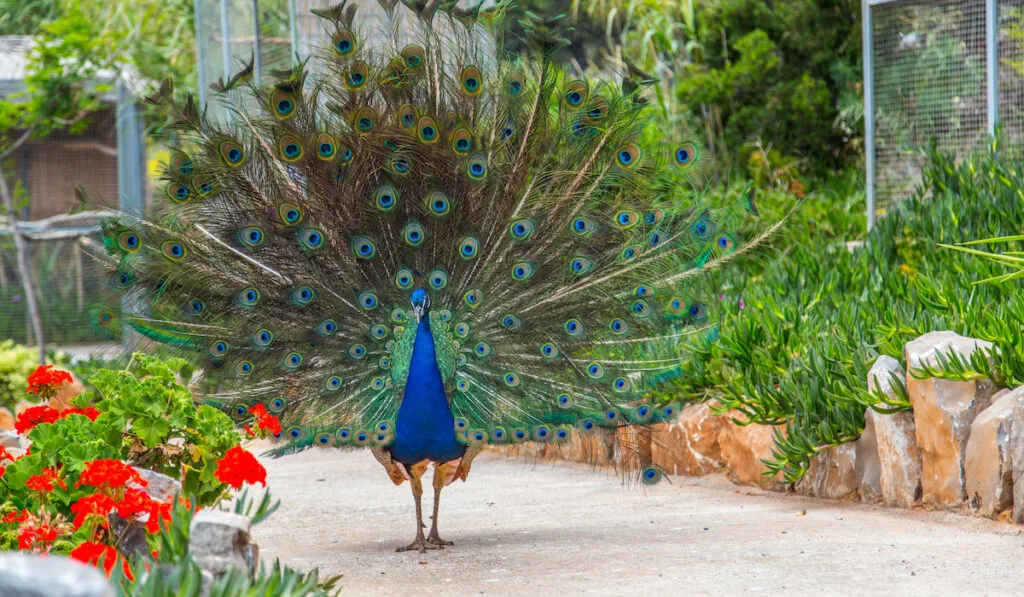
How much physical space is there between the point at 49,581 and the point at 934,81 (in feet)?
33.9

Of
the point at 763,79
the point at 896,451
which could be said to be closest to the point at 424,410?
the point at 896,451

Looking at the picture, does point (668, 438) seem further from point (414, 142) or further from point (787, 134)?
point (787, 134)

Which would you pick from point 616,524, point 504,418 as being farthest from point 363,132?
point 616,524

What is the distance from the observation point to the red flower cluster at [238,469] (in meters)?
4.92

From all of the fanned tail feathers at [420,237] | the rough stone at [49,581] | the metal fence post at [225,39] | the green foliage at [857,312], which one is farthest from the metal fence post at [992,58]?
the rough stone at [49,581]

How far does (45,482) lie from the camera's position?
4.67 meters

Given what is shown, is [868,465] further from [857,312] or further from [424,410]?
[424,410]

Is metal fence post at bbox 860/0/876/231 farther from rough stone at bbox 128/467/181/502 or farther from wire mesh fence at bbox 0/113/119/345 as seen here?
wire mesh fence at bbox 0/113/119/345

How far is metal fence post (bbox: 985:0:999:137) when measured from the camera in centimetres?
1051

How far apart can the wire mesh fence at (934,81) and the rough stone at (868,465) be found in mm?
4084

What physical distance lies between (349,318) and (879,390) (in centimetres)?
303

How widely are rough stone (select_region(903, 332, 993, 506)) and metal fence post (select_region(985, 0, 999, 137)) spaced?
4.19 meters

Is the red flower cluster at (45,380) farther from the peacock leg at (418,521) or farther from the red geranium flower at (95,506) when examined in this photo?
the peacock leg at (418,521)

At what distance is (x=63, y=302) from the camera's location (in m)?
15.1
